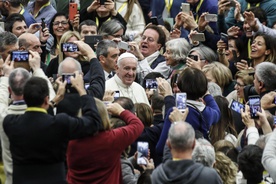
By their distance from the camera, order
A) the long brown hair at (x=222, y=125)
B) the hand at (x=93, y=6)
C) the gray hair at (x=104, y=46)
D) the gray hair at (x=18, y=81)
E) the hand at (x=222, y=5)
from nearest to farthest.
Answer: the gray hair at (x=18, y=81) → the long brown hair at (x=222, y=125) → the gray hair at (x=104, y=46) → the hand at (x=222, y=5) → the hand at (x=93, y=6)

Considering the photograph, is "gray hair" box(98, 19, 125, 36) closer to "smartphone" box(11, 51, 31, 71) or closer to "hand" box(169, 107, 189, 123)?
"smartphone" box(11, 51, 31, 71)

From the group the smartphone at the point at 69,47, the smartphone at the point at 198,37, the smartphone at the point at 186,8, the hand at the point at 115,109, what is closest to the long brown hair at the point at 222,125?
the hand at the point at 115,109

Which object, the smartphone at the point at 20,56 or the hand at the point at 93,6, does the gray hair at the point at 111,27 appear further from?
the smartphone at the point at 20,56

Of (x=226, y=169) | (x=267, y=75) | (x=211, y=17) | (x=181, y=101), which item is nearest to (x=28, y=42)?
(x=211, y=17)

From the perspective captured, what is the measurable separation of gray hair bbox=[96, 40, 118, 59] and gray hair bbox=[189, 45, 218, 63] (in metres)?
1.41

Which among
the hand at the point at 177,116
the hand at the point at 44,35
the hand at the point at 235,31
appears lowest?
the hand at the point at 44,35

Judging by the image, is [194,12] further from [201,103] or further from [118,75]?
[201,103]

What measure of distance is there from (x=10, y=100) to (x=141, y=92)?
2873mm

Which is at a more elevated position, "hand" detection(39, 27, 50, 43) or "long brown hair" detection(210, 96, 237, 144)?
"hand" detection(39, 27, 50, 43)

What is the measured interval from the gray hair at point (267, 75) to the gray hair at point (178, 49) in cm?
216

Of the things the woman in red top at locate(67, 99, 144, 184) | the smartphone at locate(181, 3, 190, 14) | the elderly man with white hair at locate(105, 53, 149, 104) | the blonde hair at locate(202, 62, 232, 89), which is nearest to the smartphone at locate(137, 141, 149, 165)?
A: the woman in red top at locate(67, 99, 144, 184)

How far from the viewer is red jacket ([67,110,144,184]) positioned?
9.43 meters

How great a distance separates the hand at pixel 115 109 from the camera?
1002 cm

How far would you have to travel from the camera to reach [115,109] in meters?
10.0
